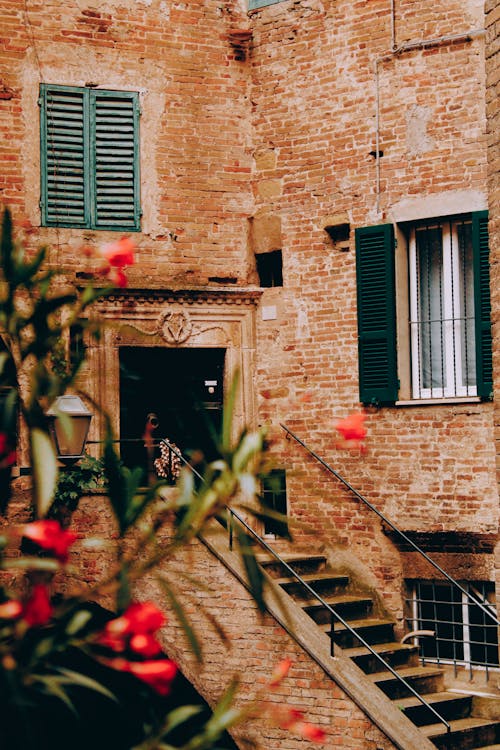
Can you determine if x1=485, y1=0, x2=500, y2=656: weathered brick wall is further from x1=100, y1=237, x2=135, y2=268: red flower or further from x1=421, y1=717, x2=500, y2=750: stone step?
x1=100, y1=237, x2=135, y2=268: red flower

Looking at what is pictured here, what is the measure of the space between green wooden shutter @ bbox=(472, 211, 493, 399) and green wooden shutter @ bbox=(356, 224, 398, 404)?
86 centimetres

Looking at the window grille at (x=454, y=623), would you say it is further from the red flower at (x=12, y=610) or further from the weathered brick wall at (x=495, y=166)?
the red flower at (x=12, y=610)

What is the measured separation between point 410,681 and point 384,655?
0.32 meters

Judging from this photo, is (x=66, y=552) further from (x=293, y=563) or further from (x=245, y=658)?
(x=293, y=563)

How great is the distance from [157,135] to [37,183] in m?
1.32

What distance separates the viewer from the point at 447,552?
10875 mm

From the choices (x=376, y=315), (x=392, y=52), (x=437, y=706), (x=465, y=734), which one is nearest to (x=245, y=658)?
(x=437, y=706)

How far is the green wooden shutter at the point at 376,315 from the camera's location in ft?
36.5

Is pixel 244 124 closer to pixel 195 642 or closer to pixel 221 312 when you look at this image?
pixel 221 312

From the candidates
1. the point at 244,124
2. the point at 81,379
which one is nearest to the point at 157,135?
the point at 244,124

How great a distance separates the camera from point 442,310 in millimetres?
11070

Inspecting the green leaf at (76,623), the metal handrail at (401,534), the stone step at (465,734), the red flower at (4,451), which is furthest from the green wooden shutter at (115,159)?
the green leaf at (76,623)

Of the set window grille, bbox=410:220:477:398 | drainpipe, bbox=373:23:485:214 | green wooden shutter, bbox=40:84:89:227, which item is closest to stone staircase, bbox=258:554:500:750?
window grille, bbox=410:220:477:398

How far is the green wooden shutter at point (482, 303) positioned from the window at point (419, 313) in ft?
0.61
